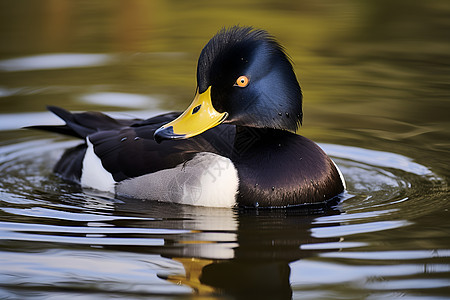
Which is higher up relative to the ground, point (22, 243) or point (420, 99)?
point (420, 99)

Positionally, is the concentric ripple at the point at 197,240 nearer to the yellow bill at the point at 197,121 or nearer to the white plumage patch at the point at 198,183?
the white plumage patch at the point at 198,183

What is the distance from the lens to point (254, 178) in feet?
21.1

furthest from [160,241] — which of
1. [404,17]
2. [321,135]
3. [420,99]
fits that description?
[404,17]

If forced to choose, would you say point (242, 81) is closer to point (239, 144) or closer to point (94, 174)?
point (239, 144)

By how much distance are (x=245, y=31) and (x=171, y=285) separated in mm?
2204

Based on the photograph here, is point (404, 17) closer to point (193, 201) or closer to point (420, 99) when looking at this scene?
point (420, 99)

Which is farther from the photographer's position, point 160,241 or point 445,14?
point 445,14

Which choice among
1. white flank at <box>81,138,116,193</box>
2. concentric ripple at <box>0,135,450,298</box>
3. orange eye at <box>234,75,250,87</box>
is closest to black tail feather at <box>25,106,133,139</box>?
white flank at <box>81,138,116,193</box>

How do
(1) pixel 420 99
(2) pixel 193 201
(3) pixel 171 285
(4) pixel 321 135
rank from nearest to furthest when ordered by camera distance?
(3) pixel 171 285
(2) pixel 193 201
(4) pixel 321 135
(1) pixel 420 99

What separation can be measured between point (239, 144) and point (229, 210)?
1.87ft

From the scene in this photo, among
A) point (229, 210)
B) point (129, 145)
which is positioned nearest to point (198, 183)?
point (229, 210)

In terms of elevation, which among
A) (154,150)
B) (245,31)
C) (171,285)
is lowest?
(171,285)

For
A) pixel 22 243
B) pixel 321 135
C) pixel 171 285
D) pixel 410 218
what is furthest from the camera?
pixel 321 135

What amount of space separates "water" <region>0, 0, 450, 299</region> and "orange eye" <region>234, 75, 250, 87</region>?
0.97 metres
